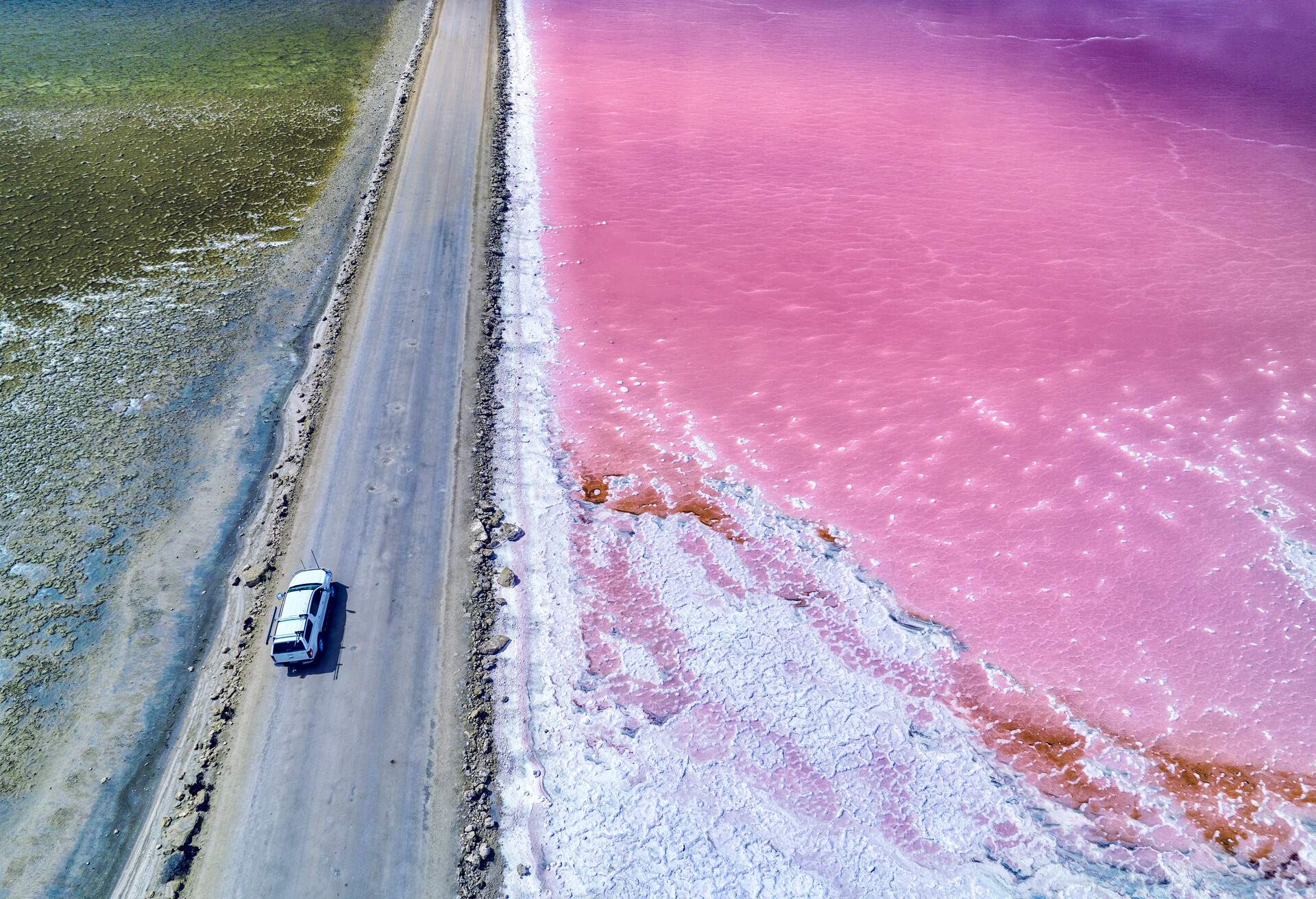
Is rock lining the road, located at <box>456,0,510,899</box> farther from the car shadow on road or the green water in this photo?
the green water

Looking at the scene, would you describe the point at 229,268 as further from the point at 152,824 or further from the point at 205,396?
the point at 152,824

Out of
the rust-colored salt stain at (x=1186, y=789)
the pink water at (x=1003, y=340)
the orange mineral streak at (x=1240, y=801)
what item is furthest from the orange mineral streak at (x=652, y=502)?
the orange mineral streak at (x=1240, y=801)

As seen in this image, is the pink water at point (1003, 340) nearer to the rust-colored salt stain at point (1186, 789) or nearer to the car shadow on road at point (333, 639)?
the rust-colored salt stain at point (1186, 789)

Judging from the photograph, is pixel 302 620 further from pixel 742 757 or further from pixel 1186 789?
pixel 1186 789

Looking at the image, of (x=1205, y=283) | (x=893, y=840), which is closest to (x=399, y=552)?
(x=893, y=840)

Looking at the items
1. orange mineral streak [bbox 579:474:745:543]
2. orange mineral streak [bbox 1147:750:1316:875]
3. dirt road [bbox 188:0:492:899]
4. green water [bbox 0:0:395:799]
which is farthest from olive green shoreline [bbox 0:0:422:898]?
orange mineral streak [bbox 1147:750:1316:875]
